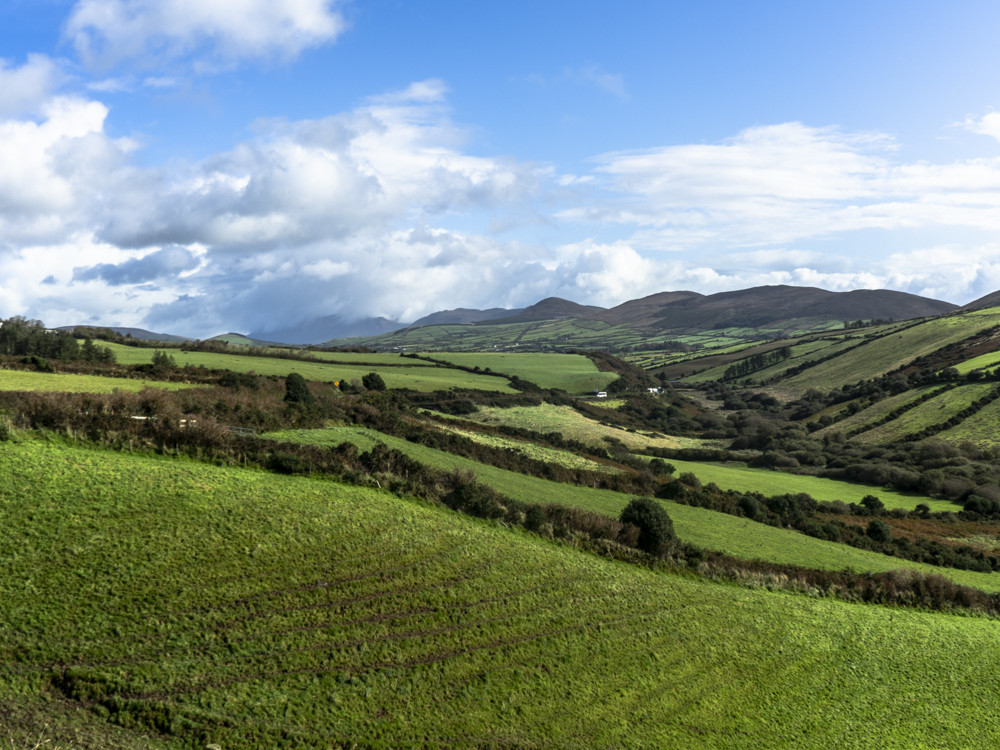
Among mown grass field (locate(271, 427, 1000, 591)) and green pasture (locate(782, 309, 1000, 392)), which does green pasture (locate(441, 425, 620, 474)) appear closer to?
mown grass field (locate(271, 427, 1000, 591))

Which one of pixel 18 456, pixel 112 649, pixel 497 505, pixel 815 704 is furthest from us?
pixel 497 505

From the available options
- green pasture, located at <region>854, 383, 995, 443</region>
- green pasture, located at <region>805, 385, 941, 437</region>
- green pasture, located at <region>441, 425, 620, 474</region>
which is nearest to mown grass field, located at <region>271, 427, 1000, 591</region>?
green pasture, located at <region>441, 425, 620, 474</region>

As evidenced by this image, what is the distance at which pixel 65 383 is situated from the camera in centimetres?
3559

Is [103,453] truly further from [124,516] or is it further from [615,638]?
[615,638]

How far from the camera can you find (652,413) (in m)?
118

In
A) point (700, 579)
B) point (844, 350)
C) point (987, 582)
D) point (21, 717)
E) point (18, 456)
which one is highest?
point (844, 350)

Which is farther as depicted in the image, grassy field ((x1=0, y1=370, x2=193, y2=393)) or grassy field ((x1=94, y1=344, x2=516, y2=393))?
grassy field ((x1=94, y1=344, x2=516, y2=393))

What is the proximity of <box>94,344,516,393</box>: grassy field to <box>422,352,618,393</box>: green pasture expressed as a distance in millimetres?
15098

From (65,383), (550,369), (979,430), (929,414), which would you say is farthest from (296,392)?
(550,369)

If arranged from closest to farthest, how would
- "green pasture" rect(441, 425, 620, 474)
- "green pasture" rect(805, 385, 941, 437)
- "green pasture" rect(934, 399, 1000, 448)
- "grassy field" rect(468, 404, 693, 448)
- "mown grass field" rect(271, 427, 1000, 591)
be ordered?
"mown grass field" rect(271, 427, 1000, 591) → "green pasture" rect(441, 425, 620, 474) → "grassy field" rect(468, 404, 693, 448) → "green pasture" rect(934, 399, 1000, 448) → "green pasture" rect(805, 385, 941, 437)

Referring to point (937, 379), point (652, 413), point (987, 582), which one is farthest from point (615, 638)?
point (937, 379)

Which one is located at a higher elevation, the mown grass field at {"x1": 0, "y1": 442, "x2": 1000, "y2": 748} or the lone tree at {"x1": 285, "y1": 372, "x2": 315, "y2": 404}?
the lone tree at {"x1": 285, "y1": 372, "x2": 315, "y2": 404}

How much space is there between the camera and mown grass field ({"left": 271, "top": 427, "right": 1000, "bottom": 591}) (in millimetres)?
32781

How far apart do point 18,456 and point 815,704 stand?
27.7 m
